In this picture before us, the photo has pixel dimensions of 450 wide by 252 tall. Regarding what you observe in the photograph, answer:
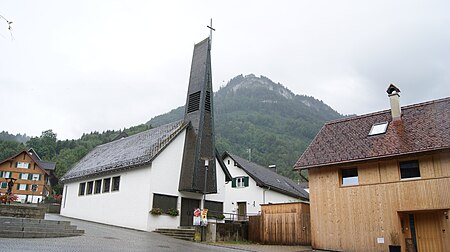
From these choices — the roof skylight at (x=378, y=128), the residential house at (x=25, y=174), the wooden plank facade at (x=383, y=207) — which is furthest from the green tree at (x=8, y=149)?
the roof skylight at (x=378, y=128)

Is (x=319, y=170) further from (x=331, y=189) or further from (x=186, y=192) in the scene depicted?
(x=186, y=192)

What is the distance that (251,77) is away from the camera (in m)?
148

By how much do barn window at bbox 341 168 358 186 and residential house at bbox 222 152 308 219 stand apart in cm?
1462

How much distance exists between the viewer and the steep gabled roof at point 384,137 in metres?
16.2

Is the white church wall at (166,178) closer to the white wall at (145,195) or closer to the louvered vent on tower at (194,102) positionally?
the white wall at (145,195)

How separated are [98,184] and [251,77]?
125m

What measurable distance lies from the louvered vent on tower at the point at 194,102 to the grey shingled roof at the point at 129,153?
1.15 m

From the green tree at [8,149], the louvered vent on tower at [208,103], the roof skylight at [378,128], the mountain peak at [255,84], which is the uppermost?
the mountain peak at [255,84]

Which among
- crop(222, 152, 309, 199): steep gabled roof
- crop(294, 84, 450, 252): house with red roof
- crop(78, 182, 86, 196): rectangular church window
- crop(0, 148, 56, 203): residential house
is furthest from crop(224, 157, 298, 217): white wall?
crop(0, 148, 56, 203): residential house

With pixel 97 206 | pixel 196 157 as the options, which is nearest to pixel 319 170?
pixel 196 157

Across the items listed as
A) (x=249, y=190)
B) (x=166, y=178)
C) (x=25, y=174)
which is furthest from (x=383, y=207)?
(x=25, y=174)

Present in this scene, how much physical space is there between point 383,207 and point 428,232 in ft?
6.35

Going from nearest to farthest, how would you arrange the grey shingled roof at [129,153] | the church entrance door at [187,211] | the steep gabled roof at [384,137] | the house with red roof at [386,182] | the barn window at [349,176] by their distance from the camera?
the house with red roof at [386,182], the steep gabled roof at [384,137], the barn window at [349,176], the grey shingled roof at [129,153], the church entrance door at [187,211]

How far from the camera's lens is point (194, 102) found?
2550 cm
